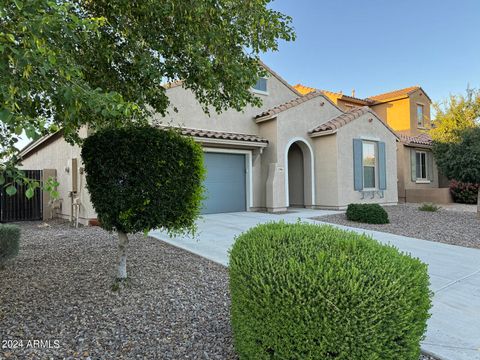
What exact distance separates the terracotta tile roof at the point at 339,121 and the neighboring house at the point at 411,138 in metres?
4.91

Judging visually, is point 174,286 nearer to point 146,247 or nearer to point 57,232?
point 146,247

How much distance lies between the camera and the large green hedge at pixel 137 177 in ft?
13.0

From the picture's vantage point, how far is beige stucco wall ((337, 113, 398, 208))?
1384 centimetres

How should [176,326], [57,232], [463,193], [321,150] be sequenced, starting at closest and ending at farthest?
[176,326], [57,232], [321,150], [463,193]

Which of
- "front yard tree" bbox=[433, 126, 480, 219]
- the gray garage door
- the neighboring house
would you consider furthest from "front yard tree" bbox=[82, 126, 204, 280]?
the neighboring house

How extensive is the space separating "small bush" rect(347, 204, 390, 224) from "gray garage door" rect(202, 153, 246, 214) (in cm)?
463

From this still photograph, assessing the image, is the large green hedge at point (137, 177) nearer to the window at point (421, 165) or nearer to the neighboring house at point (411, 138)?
the neighboring house at point (411, 138)

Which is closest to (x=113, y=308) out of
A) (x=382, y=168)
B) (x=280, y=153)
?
(x=280, y=153)

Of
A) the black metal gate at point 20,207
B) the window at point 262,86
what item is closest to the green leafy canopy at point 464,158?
the window at point 262,86

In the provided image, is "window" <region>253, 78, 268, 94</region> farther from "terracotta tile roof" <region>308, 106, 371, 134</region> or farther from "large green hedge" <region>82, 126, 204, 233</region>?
"large green hedge" <region>82, 126, 204, 233</region>

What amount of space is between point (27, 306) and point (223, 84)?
4.12m

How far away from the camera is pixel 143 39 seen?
4523mm

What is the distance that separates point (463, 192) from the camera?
17953mm

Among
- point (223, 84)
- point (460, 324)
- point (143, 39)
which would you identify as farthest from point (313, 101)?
point (460, 324)
